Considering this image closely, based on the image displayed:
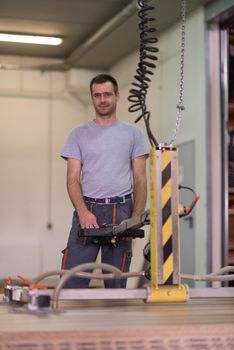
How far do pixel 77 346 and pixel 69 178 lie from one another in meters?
2.12

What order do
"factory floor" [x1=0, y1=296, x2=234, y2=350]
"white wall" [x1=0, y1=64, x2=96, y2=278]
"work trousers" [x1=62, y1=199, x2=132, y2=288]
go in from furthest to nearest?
"white wall" [x1=0, y1=64, x2=96, y2=278], "work trousers" [x1=62, y1=199, x2=132, y2=288], "factory floor" [x1=0, y1=296, x2=234, y2=350]

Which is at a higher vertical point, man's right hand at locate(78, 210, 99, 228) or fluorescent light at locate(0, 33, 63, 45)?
fluorescent light at locate(0, 33, 63, 45)

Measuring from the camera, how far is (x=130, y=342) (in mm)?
1610

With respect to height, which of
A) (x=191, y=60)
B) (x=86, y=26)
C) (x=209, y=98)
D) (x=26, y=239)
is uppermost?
(x=86, y=26)

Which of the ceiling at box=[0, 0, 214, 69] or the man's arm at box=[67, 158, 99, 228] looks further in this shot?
the ceiling at box=[0, 0, 214, 69]

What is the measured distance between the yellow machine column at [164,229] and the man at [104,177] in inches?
51.1

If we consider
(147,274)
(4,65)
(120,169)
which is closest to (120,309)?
(147,274)

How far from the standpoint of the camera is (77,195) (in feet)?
11.8

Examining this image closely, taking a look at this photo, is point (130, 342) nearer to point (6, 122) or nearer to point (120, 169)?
point (120, 169)

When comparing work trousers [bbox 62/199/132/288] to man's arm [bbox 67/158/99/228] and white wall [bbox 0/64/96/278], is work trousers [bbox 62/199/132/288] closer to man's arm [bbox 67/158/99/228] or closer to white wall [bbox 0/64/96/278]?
man's arm [bbox 67/158/99/228]

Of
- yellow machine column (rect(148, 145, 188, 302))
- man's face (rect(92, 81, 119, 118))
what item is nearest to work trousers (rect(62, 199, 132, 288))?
man's face (rect(92, 81, 119, 118))

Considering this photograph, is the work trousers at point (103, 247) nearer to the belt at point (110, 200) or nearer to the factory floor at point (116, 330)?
the belt at point (110, 200)

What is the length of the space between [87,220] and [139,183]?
35 cm

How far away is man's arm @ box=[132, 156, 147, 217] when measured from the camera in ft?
12.0
